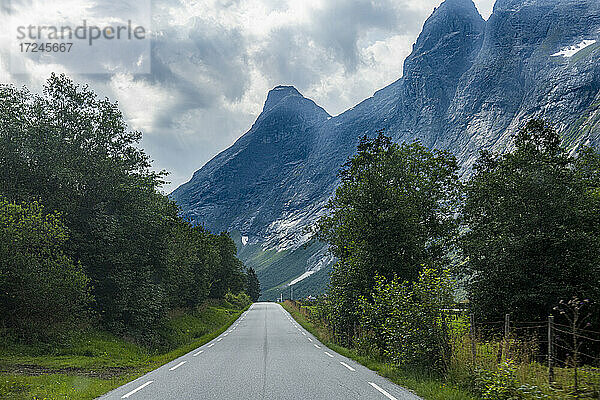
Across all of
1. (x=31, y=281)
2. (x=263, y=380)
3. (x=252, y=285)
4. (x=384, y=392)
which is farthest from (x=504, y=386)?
(x=252, y=285)

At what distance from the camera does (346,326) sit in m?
22.5

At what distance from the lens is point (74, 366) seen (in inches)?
588

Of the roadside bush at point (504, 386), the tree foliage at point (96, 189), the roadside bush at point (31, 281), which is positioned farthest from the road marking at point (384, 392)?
the tree foliage at point (96, 189)

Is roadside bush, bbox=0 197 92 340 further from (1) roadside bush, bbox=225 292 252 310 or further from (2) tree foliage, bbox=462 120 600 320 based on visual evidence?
(1) roadside bush, bbox=225 292 252 310

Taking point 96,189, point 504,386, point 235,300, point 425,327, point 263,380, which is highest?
point 96,189

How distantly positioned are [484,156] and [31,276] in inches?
1031

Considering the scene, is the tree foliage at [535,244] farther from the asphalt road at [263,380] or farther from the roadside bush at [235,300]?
the roadside bush at [235,300]

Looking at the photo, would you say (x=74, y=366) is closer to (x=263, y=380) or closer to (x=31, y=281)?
(x=31, y=281)

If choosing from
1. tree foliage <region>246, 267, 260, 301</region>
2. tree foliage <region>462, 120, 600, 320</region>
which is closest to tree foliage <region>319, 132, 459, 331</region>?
tree foliage <region>462, 120, 600, 320</region>

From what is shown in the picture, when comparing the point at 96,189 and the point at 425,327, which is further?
the point at 96,189

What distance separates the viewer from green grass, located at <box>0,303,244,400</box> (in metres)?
10.3

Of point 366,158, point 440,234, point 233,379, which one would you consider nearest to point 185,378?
point 233,379

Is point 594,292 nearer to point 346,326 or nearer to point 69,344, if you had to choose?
point 346,326

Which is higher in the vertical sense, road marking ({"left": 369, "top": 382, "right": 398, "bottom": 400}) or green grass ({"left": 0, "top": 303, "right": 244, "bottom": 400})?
road marking ({"left": 369, "top": 382, "right": 398, "bottom": 400})
